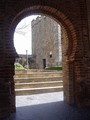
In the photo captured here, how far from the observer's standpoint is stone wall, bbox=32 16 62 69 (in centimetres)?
2608

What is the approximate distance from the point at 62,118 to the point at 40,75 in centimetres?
756

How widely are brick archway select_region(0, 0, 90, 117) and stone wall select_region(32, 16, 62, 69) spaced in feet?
59.9

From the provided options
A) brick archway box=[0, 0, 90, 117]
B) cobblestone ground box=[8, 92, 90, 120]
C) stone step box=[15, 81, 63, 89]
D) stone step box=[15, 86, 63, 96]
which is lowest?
cobblestone ground box=[8, 92, 90, 120]

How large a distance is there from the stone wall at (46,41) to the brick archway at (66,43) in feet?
59.9

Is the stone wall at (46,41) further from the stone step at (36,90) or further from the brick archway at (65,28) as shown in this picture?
the brick archway at (65,28)

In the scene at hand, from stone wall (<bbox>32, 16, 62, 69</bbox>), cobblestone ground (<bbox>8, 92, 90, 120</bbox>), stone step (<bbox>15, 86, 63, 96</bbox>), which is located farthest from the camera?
stone wall (<bbox>32, 16, 62, 69</bbox>)

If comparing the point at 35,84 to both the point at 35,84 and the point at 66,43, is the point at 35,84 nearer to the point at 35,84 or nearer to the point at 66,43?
the point at 35,84

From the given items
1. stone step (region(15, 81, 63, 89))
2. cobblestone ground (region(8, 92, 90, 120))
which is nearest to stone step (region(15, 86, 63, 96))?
stone step (region(15, 81, 63, 89))

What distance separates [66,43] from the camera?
7.71 metres

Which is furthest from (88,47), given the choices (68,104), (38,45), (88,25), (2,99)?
(38,45)

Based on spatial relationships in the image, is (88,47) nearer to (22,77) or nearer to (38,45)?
(22,77)

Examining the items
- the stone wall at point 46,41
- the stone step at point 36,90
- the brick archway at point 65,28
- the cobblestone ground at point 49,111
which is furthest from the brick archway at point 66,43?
the stone wall at point 46,41

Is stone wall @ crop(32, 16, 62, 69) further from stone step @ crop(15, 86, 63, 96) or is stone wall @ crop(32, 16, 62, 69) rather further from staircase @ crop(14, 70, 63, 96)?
stone step @ crop(15, 86, 63, 96)

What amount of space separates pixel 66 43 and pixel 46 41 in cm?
2233
